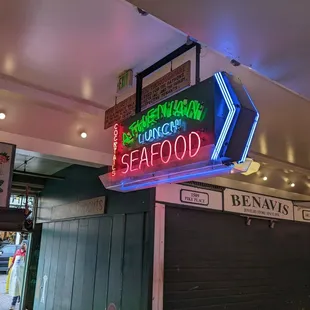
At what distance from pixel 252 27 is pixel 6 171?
2.60 metres

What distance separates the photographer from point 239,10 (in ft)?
4.65

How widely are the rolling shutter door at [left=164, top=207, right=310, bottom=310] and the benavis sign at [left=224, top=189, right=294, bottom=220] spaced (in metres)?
0.13

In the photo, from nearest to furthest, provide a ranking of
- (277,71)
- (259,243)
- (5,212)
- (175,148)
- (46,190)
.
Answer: (277,71)
(175,148)
(5,212)
(259,243)
(46,190)

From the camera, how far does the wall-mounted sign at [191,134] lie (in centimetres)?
200

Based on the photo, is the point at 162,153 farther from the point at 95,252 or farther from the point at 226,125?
the point at 95,252

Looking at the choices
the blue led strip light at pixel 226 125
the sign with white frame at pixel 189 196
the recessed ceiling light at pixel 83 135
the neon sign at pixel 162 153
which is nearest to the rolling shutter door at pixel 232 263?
the sign with white frame at pixel 189 196

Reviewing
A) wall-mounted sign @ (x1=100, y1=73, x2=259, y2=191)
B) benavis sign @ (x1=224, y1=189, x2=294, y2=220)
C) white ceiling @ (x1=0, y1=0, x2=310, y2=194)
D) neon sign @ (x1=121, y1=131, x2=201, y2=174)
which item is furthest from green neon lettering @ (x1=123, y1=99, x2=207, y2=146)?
benavis sign @ (x1=224, y1=189, x2=294, y2=220)

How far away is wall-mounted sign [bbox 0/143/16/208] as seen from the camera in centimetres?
314

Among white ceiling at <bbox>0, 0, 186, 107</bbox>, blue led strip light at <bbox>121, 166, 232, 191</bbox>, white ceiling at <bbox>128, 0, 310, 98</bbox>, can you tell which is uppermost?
white ceiling at <bbox>0, 0, 186, 107</bbox>

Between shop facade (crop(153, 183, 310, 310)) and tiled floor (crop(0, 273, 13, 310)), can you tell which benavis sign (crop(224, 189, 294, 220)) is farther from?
tiled floor (crop(0, 273, 13, 310))

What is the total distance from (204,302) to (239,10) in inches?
145

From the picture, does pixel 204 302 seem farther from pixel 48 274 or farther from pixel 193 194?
pixel 48 274

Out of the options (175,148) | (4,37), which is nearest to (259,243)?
(175,148)

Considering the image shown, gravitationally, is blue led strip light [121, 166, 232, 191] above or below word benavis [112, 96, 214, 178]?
below
